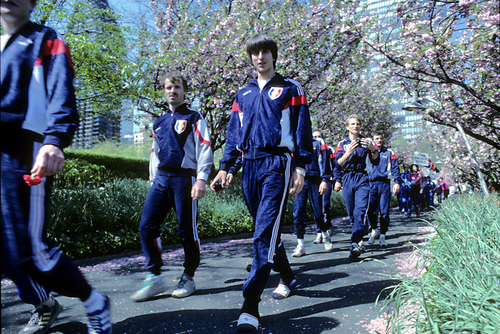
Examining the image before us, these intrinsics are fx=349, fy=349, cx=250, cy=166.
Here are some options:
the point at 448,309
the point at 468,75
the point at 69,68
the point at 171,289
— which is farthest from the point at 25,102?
the point at 468,75

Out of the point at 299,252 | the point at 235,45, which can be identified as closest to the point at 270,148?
the point at 299,252

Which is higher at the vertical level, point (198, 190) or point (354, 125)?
point (354, 125)

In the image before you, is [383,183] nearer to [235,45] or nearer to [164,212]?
[164,212]

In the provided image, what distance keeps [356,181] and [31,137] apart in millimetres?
4647

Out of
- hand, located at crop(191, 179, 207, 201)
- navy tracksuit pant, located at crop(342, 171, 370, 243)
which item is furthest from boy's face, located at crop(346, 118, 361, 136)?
hand, located at crop(191, 179, 207, 201)

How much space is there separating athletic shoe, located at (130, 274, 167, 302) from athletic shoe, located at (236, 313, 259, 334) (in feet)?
3.89

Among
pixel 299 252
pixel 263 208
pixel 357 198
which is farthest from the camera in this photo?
pixel 299 252

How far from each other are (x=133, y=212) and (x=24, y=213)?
198 inches

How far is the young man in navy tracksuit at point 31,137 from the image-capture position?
156 cm

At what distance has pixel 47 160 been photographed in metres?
1.56

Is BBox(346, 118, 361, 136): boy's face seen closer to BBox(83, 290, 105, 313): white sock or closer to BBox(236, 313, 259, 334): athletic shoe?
BBox(236, 313, 259, 334): athletic shoe

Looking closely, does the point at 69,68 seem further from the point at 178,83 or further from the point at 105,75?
the point at 105,75

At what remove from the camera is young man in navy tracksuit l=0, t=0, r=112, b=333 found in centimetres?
156

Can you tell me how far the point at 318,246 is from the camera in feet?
21.7
